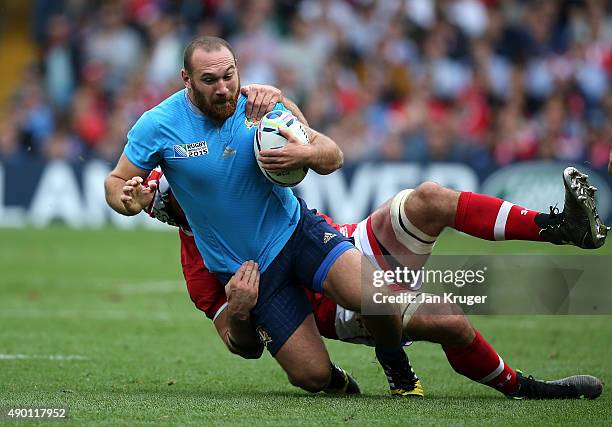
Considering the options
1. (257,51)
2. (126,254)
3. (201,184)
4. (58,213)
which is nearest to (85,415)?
(201,184)

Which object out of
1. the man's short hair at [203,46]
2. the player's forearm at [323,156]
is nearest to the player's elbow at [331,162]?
the player's forearm at [323,156]

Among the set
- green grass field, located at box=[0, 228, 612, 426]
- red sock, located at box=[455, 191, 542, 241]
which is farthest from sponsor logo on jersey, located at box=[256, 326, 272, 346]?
red sock, located at box=[455, 191, 542, 241]

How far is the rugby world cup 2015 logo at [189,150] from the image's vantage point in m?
6.32

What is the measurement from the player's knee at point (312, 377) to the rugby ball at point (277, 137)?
1.08m

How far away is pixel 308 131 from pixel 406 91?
13.0 metres

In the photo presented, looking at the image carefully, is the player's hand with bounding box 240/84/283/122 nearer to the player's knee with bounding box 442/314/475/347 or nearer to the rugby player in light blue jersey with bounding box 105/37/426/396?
the rugby player in light blue jersey with bounding box 105/37/426/396

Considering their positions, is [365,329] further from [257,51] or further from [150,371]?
[257,51]

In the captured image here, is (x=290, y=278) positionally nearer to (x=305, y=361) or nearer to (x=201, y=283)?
(x=305, y=361)

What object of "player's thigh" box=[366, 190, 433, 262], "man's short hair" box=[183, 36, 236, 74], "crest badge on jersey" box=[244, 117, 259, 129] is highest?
"man's short hair" box=[183, 36, 236, 74]

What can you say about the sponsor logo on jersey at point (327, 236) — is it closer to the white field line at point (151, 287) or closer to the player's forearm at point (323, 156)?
the player's forearm at point (323, 156)

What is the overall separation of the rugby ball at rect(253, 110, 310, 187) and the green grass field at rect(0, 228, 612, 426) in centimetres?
123

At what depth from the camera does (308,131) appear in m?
6.28

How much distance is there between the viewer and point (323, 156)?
20.1ft

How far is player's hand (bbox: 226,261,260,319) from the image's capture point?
637cm
